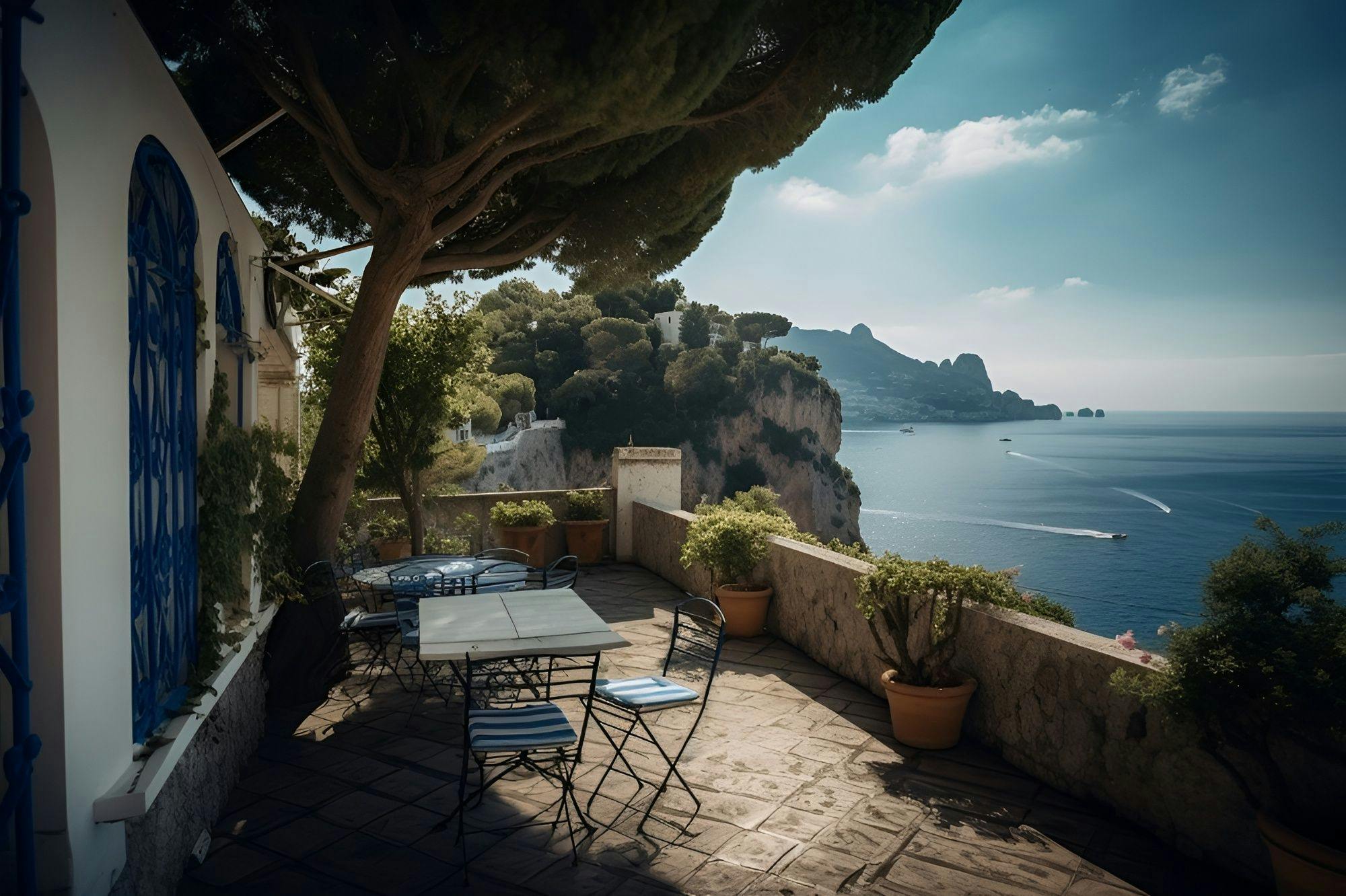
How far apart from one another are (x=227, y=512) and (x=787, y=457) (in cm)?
4925

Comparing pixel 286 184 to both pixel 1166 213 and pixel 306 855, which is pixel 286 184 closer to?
pixel 306 855

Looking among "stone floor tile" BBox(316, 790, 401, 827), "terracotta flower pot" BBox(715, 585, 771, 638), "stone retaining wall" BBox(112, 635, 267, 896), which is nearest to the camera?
"stone retaining wall" BBox(112, 635, 267, 896)

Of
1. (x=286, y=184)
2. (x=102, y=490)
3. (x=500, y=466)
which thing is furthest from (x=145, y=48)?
(x=500, y=466)

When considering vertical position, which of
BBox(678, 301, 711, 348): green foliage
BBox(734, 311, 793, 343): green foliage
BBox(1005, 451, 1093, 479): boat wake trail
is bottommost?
BBox(1005, 451, 1093, 479): boat wake trail

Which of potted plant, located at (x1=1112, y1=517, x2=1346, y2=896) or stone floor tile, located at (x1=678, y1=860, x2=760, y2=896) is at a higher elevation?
potted plant, located at (x1=1112, y1=517, x2=1346, y2=896)

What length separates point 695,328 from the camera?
175 feet

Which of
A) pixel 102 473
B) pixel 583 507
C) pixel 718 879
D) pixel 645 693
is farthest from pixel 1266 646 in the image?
pixel 583 507

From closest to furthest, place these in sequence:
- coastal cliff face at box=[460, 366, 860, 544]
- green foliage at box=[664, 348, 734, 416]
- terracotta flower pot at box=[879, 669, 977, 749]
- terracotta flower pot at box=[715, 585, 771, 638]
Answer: terracotta flower pot at box=[879, 669, 977, 749], terracotta flower pot at box=[715, 585, 771, 638], green foliage at box=[664, 348, 734, 416], coastal cliff face at box=[460, 366, 860, 544]

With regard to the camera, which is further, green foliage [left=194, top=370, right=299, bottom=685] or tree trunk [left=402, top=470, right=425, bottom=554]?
tree trunk [left=402, top=470, right=425, bottom=554]

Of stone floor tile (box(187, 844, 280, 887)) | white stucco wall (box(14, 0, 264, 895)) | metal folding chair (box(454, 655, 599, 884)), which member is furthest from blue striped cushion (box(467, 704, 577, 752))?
white stucco wall (box(14, 0, 264, 895))

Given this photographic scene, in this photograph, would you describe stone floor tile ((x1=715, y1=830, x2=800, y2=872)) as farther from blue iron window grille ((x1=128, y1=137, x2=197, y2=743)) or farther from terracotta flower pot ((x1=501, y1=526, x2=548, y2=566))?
terracotta flower pot ((x1=501, y1=526, x2=548, y2=566))

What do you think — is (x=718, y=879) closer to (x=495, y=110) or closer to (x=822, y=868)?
(x=822, y=868)

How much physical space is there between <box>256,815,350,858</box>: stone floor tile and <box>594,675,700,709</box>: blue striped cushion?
3.89 ft

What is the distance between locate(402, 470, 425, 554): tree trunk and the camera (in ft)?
26.5
